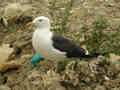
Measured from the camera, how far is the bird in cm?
379

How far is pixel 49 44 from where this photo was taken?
379cm

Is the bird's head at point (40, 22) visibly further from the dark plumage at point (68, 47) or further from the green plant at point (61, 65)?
the green plant at point (61, 65)

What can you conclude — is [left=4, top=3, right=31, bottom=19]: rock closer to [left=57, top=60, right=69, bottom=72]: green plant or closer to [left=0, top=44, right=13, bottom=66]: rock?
[left=0, top=44, right=13, bottom=66]: rock

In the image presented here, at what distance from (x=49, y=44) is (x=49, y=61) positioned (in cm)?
103

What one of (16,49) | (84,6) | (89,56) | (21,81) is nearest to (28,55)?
(16,49)

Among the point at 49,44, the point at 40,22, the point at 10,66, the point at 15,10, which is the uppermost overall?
the point at 40,22

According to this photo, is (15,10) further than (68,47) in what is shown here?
Yes

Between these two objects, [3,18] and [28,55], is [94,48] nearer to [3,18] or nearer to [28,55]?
[28,55]

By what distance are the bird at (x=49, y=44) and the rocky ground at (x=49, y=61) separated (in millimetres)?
217

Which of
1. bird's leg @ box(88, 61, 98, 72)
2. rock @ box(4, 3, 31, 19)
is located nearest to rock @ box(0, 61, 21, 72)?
bird's leg @ box(88, 61, 98, 72)

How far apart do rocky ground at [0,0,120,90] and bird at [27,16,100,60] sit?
217 mm

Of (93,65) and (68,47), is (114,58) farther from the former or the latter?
(68,47)

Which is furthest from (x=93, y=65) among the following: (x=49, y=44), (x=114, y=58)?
(x=49, y=44)

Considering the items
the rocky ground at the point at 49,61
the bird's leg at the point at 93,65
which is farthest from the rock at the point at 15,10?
the bird's leg at the point at 93,65
